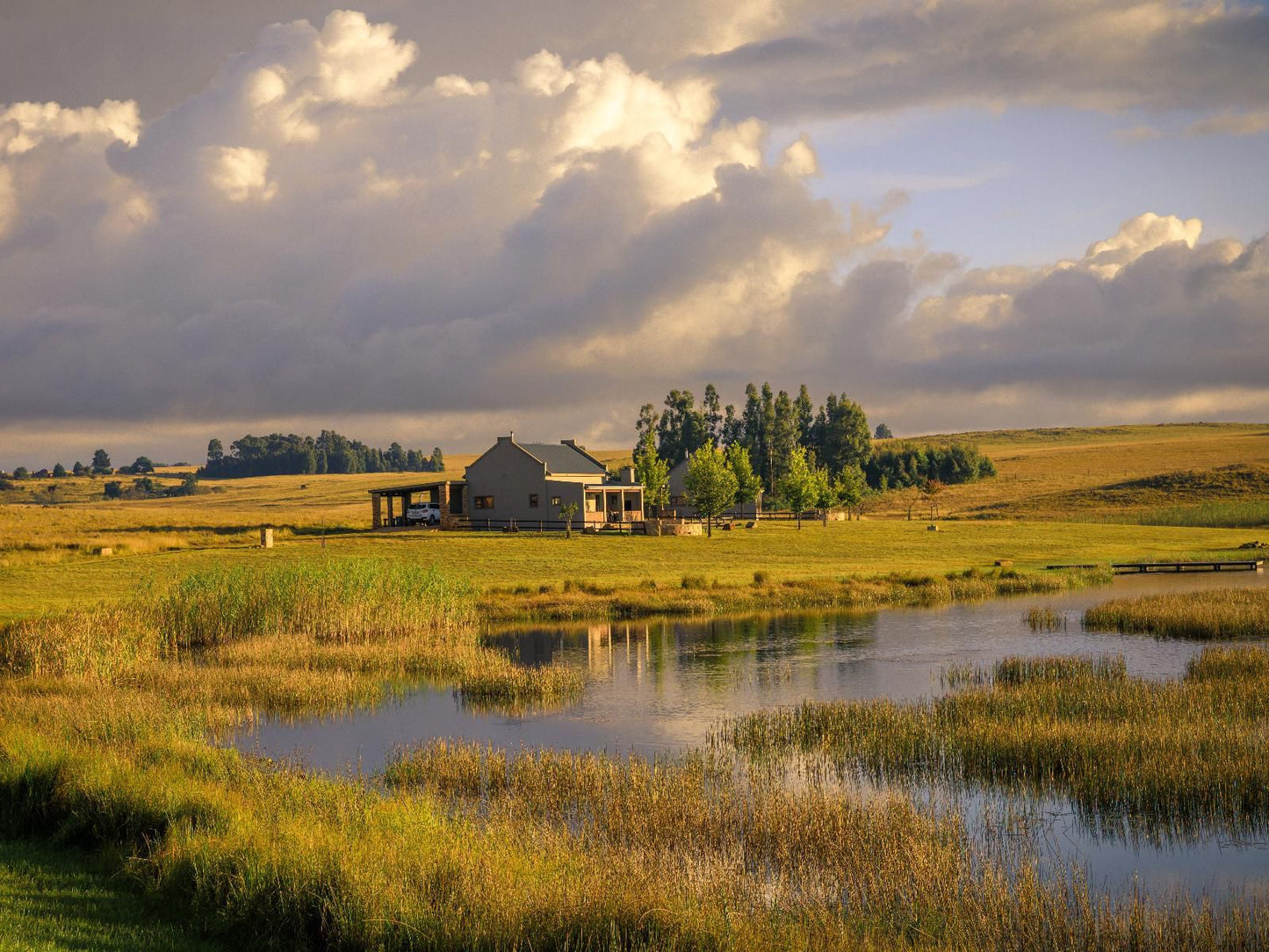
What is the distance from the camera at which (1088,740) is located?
18.7m

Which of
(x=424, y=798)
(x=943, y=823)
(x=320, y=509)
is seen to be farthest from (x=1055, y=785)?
(x=320, y=509)

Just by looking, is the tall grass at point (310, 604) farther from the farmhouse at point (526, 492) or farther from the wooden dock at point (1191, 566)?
the farmhouse at point (526, 492)

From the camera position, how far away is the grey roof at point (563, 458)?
8419 cm

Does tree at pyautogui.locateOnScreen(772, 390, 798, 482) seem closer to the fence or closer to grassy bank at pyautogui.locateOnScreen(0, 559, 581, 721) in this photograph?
the fence

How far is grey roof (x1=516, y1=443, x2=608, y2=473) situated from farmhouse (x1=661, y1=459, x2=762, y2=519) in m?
12.3

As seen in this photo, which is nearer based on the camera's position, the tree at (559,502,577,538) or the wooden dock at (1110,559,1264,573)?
the wooden dock at (1110,559,1264,573)

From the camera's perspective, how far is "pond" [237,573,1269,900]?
14.8 meters

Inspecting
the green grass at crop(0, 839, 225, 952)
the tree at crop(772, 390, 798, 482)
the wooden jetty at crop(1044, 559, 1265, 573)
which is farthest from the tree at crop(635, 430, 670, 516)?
the green grass at crop(0, 839, 225, 952)

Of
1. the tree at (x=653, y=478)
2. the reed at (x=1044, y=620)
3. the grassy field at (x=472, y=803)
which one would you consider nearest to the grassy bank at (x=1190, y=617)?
the reed at (x=1044, y=620)

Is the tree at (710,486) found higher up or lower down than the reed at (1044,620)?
higher up

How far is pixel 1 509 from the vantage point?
340 ft

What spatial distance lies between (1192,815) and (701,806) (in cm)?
710

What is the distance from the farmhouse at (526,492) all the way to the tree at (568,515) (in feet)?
1.09

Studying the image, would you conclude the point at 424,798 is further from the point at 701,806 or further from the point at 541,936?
Result: the point at 541,936
